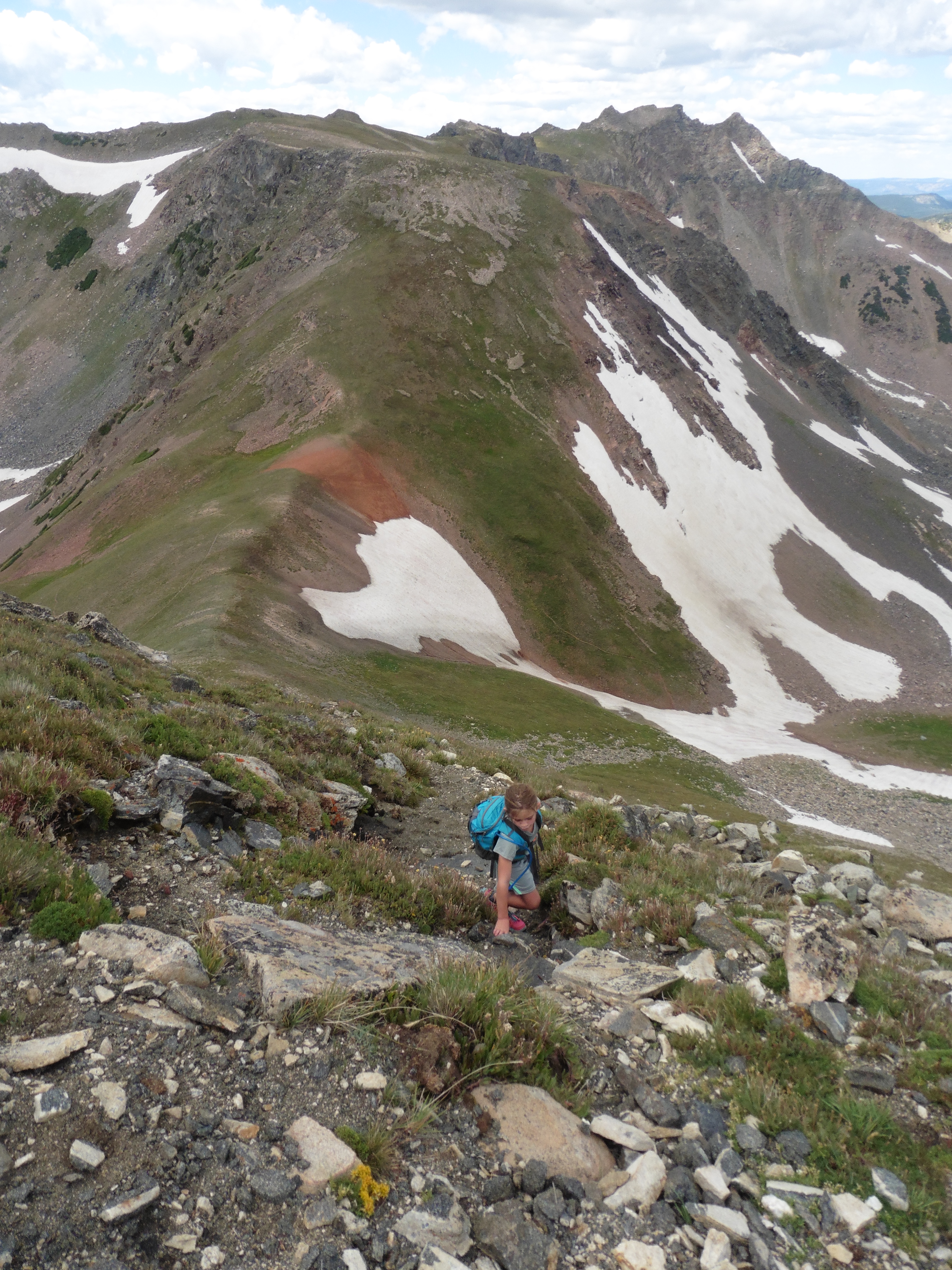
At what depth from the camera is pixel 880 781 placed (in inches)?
1780

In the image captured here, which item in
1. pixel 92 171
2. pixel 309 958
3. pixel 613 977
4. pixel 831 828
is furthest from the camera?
pixel 92 171

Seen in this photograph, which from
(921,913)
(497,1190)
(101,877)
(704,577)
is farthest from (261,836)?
(704,577)

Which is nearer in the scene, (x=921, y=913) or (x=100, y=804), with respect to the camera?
(x=100, y=804)

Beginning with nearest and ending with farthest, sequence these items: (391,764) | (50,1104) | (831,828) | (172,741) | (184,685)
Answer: (50,1104) < (172,741) < (391,764) < (184,685) < (831,828)

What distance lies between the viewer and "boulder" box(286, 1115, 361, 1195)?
475 cm

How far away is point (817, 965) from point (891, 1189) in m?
2.62

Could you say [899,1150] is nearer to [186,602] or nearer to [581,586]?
[186,602]

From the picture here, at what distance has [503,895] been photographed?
9.16m

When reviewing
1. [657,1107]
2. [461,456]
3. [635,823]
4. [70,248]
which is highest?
[70,248]

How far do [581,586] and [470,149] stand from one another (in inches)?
4335

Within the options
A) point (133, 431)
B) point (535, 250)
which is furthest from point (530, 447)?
point (133, 431)

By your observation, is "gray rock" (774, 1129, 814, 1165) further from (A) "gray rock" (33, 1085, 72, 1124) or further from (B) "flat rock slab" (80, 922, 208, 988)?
(A) "gray rock" (33, 1085, 72, 1124)

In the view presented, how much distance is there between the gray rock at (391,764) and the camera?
53.1 ft

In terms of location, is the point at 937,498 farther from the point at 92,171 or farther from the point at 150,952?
the point at 92,171
